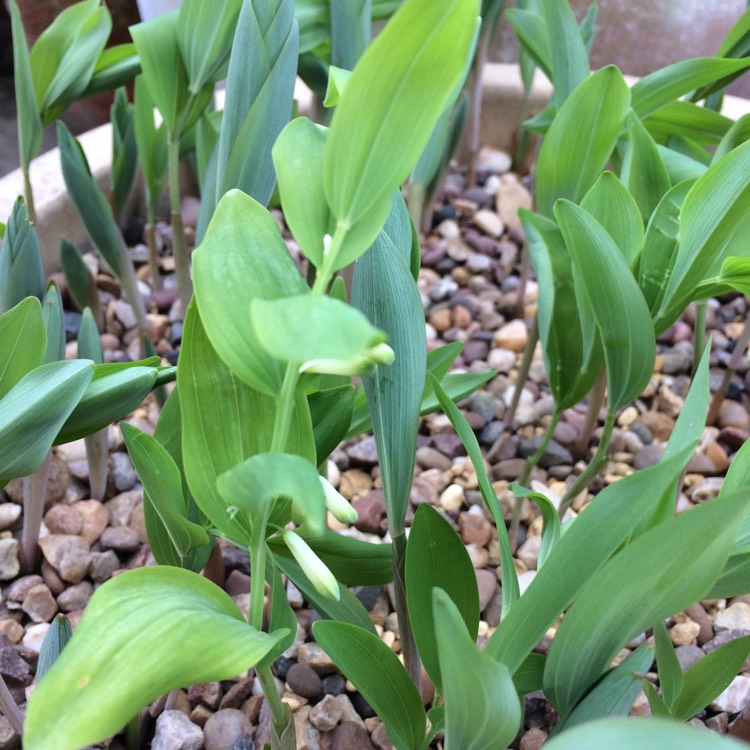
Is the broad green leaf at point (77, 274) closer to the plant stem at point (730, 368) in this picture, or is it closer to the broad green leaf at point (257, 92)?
the broad green leaf at point (257, 92)

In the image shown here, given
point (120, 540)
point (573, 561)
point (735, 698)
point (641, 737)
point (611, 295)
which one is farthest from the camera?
point (120, 540)

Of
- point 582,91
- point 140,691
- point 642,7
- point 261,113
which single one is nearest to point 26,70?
point 261,113

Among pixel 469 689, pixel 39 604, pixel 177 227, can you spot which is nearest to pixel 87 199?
pixel 177 227

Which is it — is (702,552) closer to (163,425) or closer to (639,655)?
(639,655)

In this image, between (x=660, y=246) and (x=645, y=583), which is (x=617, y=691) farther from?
(x=660, y=246)

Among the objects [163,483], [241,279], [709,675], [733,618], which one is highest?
[241,279]

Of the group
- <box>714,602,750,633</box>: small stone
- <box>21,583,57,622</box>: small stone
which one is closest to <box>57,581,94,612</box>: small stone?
<box>21,583,57,622</box>: small stone

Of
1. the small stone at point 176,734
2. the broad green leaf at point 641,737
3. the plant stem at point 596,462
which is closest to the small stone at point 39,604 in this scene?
the small stone at point 176,734
